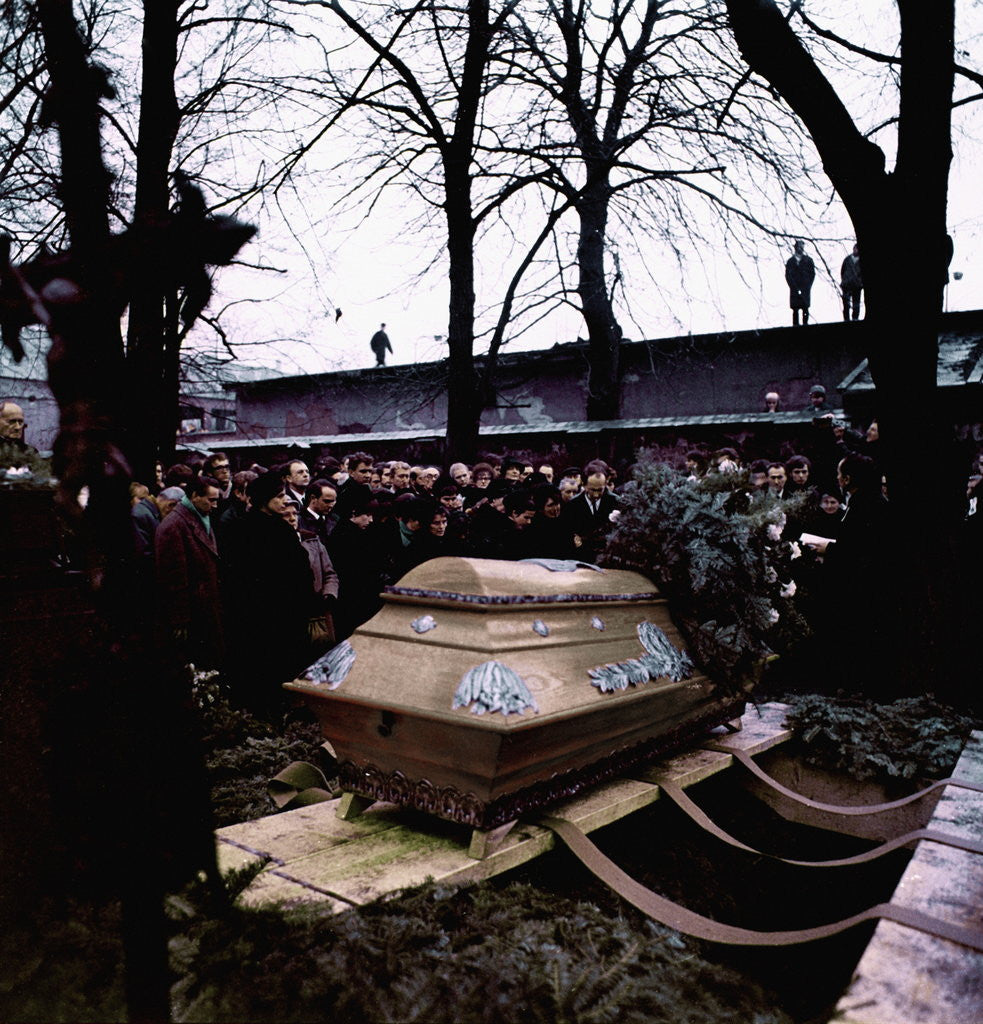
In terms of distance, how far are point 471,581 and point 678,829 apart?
6.18 feet

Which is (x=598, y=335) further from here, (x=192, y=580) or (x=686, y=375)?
(x=192, y=580)

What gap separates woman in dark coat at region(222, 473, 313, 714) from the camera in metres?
5.13

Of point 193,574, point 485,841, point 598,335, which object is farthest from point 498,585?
point 598,335

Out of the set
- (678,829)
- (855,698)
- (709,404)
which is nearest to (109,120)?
(678,829)

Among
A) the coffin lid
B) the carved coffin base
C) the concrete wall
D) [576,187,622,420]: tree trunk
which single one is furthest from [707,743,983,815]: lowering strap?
[576,187,622,420]: tree trunk

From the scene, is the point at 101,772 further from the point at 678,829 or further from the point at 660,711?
the point at 678,829

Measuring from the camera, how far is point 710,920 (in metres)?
2.92

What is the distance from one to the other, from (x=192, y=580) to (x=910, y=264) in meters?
4.85

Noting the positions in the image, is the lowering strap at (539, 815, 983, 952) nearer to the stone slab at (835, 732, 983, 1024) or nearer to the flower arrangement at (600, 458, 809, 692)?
the stone slab at (835, 732, 983, 1024)

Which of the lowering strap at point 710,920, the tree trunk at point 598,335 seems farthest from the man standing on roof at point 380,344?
the lowering strap at point 710,920

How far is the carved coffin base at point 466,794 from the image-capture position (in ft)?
9.91

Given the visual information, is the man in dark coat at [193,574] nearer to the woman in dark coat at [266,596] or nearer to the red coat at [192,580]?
the red coat at [192,580]

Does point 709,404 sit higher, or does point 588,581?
point 709,404

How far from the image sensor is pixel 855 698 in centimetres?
523
